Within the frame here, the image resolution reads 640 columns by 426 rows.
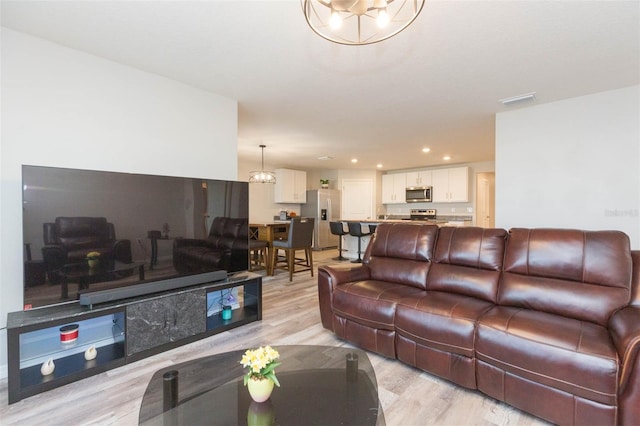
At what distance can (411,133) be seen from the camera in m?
4.66

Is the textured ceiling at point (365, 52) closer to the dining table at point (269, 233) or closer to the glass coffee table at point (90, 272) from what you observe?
the glass coffee table at point (90, 272)

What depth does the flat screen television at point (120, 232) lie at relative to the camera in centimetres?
196

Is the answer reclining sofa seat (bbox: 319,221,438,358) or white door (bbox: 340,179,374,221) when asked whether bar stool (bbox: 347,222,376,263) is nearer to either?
white door (bbox: 340,179,374,221)

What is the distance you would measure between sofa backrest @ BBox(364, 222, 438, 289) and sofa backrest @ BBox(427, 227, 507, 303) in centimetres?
9

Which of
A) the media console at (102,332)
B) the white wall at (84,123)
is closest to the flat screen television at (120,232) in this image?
the media console at (102,332)

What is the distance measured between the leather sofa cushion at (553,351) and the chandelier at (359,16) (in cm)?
176

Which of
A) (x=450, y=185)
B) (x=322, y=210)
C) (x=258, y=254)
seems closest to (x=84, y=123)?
(x=258, y=254)

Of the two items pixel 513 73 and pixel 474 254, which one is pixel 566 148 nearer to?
pixel 513 73

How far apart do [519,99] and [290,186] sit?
5.63 metres

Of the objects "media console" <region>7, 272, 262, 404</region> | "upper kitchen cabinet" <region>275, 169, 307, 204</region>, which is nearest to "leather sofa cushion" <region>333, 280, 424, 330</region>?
"media console" <region>7, 272, 262, 404</region>

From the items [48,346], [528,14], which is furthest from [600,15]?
[48,346]

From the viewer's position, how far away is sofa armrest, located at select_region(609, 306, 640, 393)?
4.32 feet

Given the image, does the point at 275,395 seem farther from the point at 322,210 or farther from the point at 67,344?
the point at 322,210

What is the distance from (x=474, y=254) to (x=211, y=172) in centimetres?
271
